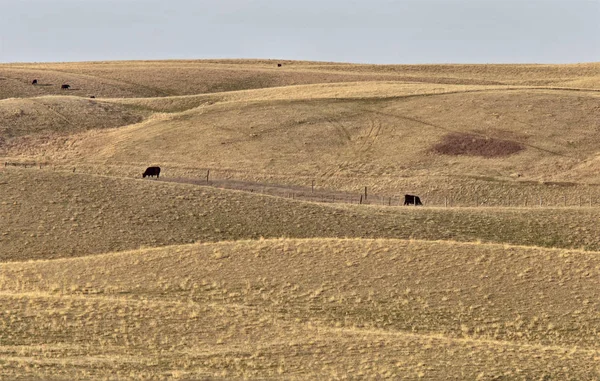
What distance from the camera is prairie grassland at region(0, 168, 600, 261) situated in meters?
→ 55.2

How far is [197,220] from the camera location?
2292 inches

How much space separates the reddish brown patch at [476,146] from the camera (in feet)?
267

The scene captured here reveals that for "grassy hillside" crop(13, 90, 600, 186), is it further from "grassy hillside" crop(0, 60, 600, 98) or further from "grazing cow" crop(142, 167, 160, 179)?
"grassy hillside" crop(0, 60, 600, 98)

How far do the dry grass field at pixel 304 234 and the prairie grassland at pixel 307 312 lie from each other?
0.12 m

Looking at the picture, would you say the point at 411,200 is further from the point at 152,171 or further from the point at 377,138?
the point at 152,171

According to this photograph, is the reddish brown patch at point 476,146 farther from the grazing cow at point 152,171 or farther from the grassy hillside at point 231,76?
the grassy hillside at point 231,76

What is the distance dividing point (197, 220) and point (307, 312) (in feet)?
61.0

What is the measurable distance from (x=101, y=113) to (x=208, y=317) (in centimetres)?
6097

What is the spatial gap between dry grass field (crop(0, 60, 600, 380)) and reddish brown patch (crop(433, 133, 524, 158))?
26 cm

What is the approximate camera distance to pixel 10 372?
101ft

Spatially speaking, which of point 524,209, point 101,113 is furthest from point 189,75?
point 524,209

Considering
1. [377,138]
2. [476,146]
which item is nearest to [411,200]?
[476,146]

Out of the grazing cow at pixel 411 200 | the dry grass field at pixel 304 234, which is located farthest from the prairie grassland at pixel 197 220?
the grazing cow at pixel 411 200

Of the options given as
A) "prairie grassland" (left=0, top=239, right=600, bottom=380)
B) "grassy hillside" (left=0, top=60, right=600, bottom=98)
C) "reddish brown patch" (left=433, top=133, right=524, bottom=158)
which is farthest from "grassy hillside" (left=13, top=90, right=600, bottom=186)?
"prairie grassland" (left=0, top=239, right=600, bottom=380)
